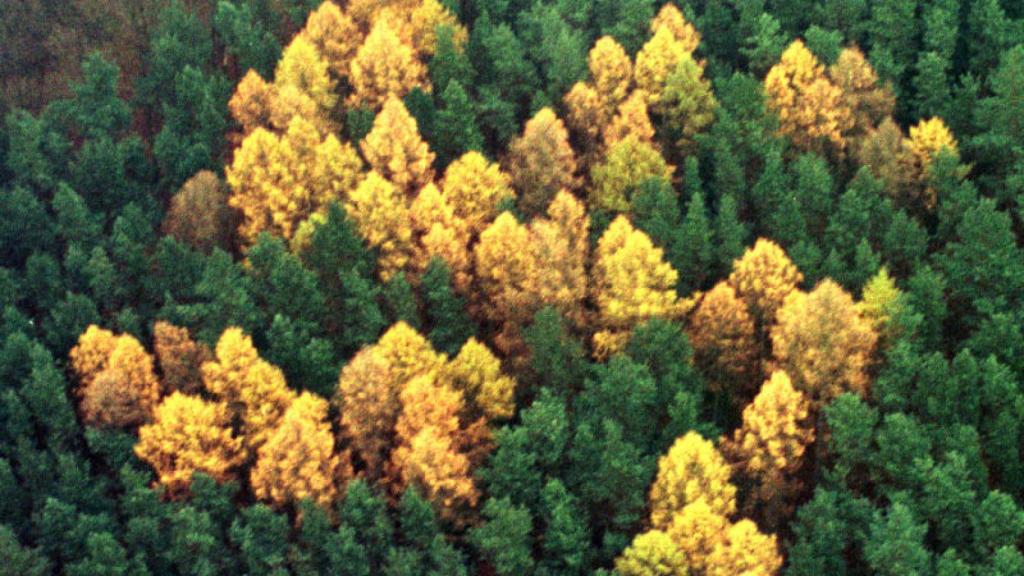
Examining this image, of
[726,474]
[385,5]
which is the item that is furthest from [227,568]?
[385,5]


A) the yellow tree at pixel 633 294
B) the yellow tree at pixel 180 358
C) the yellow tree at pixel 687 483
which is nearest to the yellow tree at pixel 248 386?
the yellow tree at pixel 180 358

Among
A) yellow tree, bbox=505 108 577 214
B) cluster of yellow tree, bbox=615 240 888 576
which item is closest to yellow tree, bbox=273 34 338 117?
yellow tree, bbox=505 108 577 214

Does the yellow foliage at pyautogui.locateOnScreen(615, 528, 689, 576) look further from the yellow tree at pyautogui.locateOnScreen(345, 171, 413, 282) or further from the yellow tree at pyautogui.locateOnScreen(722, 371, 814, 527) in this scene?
the yellow tree at pyautogui.locateOnScreen(345, 171, 413, 282)

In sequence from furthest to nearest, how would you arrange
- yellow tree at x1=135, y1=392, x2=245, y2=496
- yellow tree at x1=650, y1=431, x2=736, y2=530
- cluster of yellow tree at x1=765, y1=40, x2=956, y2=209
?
cluster of yellow tree at x1=765, y1=40, x2=956, y2=209 < yellow tree at x1=135, y1=392, x2=245, y2=496 < yellow tree at x1=650, y1=431, x2=736, y2=530

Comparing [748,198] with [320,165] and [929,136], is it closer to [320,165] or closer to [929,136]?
[929,136]

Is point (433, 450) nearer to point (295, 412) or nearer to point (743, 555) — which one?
point (295, 412)

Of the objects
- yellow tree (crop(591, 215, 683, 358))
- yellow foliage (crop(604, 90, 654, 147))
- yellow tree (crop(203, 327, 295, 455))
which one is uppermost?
yellow foliage (crop(604, 90, 654, 147))

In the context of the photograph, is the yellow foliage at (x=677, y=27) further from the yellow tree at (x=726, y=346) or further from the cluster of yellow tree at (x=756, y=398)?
the yellow tree at (x=726, y=346)

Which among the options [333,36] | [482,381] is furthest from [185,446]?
[333,36]
